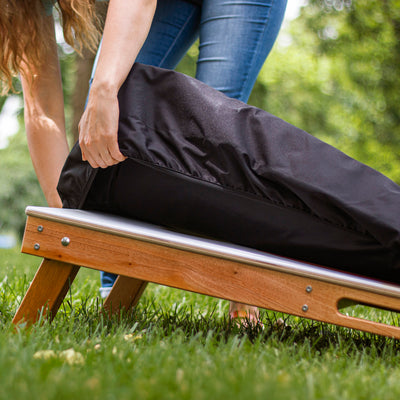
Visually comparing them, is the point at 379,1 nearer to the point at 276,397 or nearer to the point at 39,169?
the point at 39,169

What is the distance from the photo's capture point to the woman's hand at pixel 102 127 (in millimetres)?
1719

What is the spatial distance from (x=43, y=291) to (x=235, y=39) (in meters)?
1.43

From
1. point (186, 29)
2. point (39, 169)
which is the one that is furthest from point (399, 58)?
point (39, 169)

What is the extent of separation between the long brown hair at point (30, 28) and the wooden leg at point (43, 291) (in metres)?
1.08

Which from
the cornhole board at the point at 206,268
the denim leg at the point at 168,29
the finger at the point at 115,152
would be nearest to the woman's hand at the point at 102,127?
the finger at the point at 115,152

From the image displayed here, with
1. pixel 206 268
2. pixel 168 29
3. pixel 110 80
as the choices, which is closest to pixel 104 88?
pixel 110 80

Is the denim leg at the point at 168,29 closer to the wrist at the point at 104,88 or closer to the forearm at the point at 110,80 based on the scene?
the forearm at the point at 110,80

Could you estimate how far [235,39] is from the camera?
2412mm

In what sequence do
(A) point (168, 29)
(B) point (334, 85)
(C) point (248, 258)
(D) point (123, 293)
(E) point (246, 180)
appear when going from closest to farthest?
(C) point (248, 258)
(E) point (246, 180)
(D) point (123, 293)
(A) point (168, 29)
(B) point (334, 85)

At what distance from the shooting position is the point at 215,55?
245 cm

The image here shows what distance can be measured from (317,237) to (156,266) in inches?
21.8

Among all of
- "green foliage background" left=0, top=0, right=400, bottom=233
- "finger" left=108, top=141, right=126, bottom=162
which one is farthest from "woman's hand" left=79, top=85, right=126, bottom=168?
"green foliage background" left=0, top=0, right=400, bottom=233

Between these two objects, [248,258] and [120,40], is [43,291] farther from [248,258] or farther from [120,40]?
[120,40]

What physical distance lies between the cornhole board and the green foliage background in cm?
572
